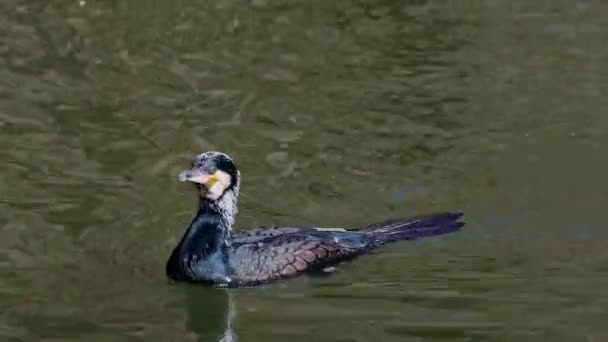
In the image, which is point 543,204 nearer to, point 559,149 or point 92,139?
point 559,149

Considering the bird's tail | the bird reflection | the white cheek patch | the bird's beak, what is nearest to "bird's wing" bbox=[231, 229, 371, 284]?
the bird's tail

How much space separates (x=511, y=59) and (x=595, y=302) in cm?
665

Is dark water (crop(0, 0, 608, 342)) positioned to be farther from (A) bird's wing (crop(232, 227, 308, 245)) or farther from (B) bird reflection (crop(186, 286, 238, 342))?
(A) bird's wing (crop(232, 227, 308, 245))

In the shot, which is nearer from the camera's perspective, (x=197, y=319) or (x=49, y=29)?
(x=197, y=319)

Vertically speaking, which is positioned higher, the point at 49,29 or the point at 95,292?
the point at 49,29

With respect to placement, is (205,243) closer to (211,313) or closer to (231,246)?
(231,246)

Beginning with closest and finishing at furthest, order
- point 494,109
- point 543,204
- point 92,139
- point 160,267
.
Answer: point 160,267, point 543,204, point 92,139, point 494,109

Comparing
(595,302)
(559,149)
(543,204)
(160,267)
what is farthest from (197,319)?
(559,149)

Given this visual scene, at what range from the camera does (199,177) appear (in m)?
12.7

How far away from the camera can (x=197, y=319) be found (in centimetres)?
1211

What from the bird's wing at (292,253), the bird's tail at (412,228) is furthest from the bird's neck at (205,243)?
the bird's tail at (412,228)

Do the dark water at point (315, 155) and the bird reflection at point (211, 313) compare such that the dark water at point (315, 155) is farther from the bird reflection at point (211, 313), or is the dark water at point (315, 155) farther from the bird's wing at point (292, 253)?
the bird's wing at point (292, 253)

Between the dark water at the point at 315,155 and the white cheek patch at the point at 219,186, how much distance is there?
764 millimetres

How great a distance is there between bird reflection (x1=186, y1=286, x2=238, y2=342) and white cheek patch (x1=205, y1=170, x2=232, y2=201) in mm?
779
